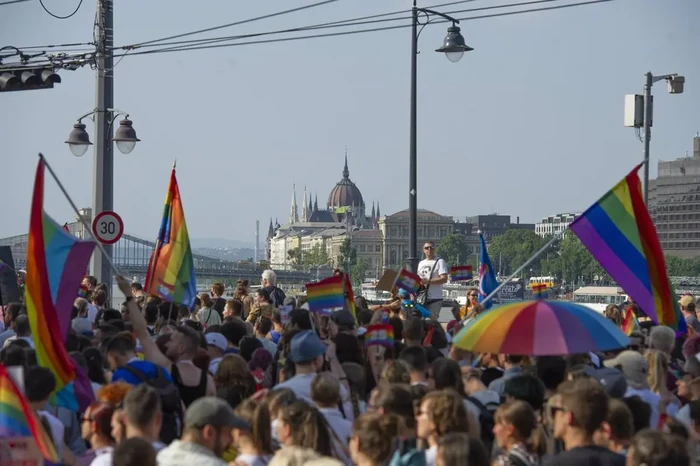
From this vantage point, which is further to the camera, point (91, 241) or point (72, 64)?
point (72, 64)

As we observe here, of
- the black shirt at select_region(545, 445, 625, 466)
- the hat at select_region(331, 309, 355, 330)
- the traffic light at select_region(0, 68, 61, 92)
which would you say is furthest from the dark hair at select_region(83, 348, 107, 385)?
the traffic light at select_region(0, 68, 61, 92)

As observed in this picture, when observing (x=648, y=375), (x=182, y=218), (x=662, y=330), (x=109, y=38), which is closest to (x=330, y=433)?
(x=648, y=375)

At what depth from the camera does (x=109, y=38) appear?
67.3ft

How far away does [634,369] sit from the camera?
8898 mm

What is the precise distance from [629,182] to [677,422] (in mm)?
4877

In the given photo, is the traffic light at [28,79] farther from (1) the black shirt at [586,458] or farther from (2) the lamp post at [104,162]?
(1) the black shirt at [586,458]

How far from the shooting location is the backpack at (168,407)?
793cm

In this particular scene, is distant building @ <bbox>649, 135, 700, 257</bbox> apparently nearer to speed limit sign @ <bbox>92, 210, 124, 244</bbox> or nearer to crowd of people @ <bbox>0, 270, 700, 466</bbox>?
speed limit sign @ <bbox>92, 210, 124, 244</bbox>

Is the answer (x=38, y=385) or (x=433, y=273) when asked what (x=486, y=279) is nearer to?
(x=433, y=273)

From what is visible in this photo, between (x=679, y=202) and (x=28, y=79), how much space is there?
178 metres

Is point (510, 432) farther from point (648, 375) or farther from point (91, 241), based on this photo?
point (91, 241)

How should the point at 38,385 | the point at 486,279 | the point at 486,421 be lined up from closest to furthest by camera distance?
the point at 38,385 → the point at 486,421 → the point at 486,279

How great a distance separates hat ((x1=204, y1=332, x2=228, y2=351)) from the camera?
10.6 metres

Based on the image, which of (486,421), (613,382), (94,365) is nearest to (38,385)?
(94,365)
